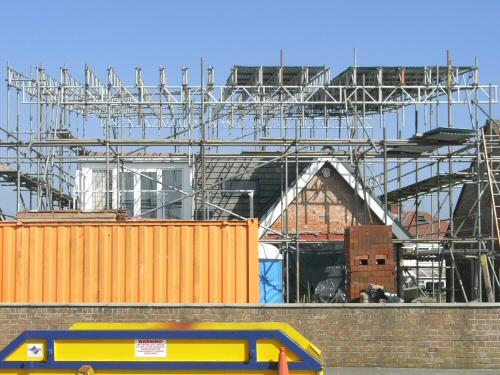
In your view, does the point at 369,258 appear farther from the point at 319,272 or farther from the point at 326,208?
the point at 326,208

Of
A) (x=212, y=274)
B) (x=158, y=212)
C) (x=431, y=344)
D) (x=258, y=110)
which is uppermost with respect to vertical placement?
(x=258, y=110)

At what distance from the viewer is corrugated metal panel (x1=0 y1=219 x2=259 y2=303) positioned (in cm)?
1398

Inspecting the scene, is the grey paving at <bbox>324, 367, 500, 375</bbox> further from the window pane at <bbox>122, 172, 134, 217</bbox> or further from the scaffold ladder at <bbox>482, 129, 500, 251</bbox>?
the window pane at <bbox>122, 172, 134, 217</bbox>

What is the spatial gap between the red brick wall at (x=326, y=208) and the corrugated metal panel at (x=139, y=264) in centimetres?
626

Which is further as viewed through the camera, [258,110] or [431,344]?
[258,110]

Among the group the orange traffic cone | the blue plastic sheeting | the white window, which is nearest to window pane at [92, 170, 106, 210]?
the white window

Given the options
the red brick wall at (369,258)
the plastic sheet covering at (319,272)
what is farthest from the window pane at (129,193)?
the red brick wall at (369,258)

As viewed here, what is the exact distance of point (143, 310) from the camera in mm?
12984

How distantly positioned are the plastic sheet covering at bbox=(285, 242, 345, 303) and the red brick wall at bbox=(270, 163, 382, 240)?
1.93 metres

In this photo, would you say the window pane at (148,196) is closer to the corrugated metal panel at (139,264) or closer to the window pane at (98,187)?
the window pane at (98,187)

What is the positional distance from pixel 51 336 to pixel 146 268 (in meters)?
5.47

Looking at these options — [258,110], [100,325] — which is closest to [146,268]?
[100,325]

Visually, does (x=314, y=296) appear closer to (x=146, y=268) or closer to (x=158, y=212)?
(x=146, y=268)

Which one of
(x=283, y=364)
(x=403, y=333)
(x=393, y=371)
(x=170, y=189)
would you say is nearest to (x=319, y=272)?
(x=403, y=333)
